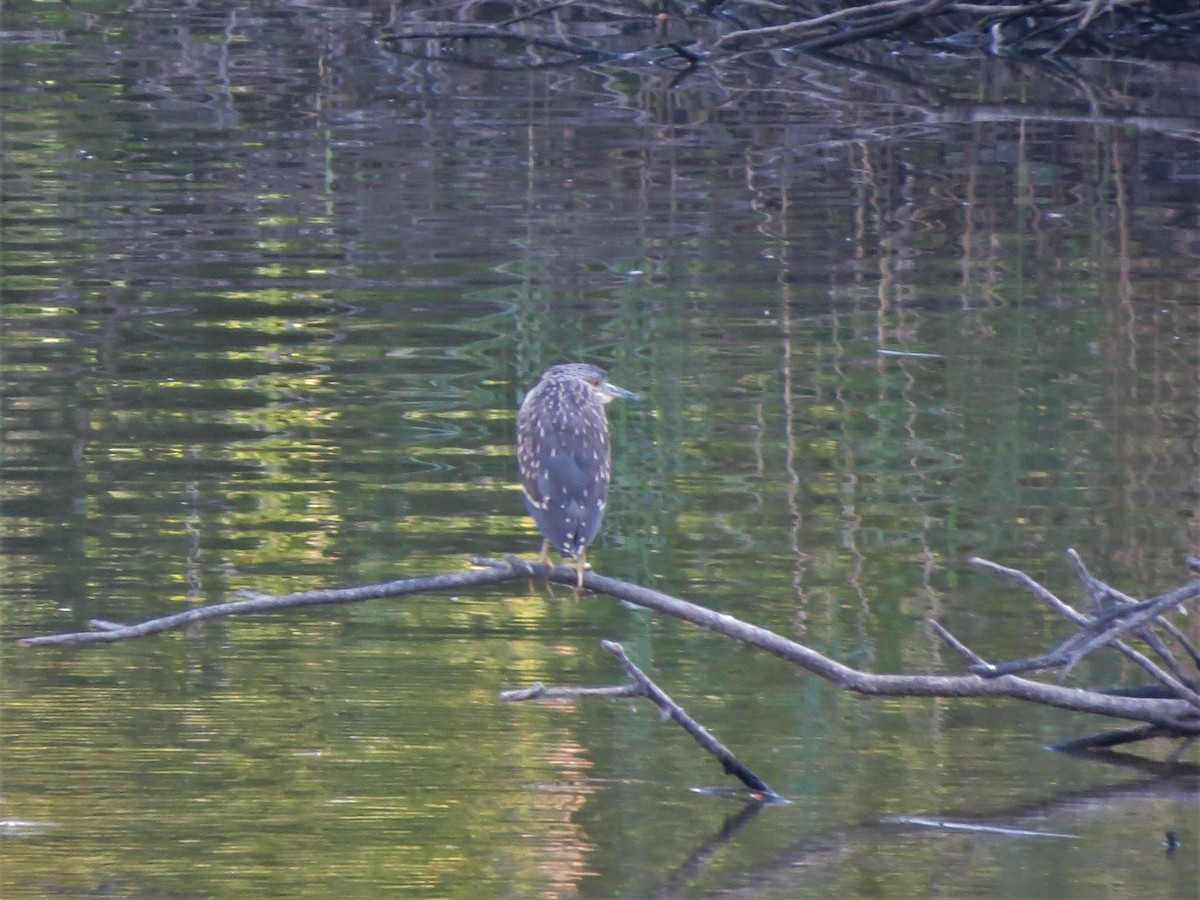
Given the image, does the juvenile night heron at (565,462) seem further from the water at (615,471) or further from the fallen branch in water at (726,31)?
the fallen branch in water at (726,31)

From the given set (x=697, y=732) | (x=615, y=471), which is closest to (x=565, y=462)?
(x=697, y=732)

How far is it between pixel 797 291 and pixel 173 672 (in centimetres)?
479

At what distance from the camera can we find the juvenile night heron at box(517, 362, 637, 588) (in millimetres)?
5133

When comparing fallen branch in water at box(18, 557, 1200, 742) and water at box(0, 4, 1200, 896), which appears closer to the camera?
fallen branch in water at box(18, 557, 1200, 742)

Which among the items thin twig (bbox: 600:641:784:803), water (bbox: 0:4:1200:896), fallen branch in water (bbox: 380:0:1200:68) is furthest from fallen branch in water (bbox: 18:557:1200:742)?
fallen branch in water (bbox: 380:0:1200:68)

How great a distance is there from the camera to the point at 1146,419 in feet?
25.7

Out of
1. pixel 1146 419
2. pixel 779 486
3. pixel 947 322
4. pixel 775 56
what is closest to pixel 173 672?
pixel 779 486

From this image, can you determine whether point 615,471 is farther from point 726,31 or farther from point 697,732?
point 726,31

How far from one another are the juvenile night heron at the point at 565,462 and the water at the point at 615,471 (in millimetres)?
495

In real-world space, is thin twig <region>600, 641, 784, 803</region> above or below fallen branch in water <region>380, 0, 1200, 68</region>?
below

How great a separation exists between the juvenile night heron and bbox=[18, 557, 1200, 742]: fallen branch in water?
0.40 m

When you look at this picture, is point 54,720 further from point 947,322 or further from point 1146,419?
point 947,322

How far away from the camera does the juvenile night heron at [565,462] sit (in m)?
5.13

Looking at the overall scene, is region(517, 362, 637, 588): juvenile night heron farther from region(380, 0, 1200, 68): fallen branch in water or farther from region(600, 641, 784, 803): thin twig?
region(380, 0, 1200, 68): fallen branch in water
